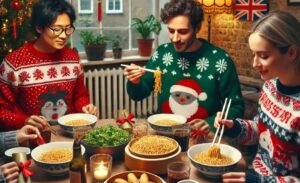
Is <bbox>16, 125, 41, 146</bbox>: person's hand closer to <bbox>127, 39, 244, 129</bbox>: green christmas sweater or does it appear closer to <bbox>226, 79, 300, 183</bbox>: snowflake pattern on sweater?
<bbox>127, 39, 244, 129</bbox>: green christmas sweater

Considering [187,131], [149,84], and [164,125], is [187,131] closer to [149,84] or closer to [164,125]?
[164,125]

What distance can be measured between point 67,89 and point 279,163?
1484mm

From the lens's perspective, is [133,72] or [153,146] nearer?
[153,146]

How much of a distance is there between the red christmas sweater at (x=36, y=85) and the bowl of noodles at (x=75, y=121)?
23 centimetres

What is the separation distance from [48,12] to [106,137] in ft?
3.59

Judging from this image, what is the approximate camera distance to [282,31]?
150cm

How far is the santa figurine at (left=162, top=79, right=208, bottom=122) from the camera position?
94.0 inches

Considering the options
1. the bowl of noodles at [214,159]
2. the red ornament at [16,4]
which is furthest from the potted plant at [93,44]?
the bowl of noodles at [214,159]

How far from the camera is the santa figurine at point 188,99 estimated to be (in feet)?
7.84

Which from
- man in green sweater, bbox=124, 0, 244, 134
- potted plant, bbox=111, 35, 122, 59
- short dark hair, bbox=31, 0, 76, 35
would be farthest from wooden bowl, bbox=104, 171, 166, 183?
potted plant, bbox=111, 35, 122, 59

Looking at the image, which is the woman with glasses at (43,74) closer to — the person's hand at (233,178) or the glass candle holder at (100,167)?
the glass candle holder at (100,167)

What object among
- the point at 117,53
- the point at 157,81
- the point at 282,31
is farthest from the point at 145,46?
the point at 282,31

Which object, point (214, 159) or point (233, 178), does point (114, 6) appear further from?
point (233, 178)

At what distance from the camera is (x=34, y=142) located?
1818 millimetres
